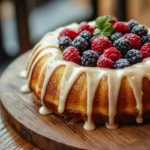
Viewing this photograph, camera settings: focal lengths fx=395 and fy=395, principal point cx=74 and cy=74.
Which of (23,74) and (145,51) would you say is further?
(23,74)

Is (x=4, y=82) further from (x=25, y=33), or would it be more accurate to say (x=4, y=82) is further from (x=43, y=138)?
(x=25, y=33)

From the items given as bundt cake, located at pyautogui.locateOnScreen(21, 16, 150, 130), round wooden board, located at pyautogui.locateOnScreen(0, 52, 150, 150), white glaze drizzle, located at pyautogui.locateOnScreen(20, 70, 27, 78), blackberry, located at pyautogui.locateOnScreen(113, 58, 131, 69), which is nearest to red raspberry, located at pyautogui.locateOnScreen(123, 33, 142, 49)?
bundt cake, located at pyautogui.locateOnScreen(21, 16, 150, 130)

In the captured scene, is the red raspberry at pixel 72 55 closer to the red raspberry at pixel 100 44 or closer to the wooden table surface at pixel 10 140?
Answer: the red raspberry at pixel 100 44

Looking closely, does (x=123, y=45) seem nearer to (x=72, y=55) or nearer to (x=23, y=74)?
(x=72, y=55)

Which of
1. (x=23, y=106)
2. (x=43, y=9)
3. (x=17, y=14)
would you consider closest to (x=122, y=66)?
(x=23, y=106)

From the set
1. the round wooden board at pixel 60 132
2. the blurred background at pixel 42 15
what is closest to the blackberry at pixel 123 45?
the round wooden board at pixel 60 132

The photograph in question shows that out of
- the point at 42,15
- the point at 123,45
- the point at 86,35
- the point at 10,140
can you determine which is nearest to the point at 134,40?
the point at 123,45
